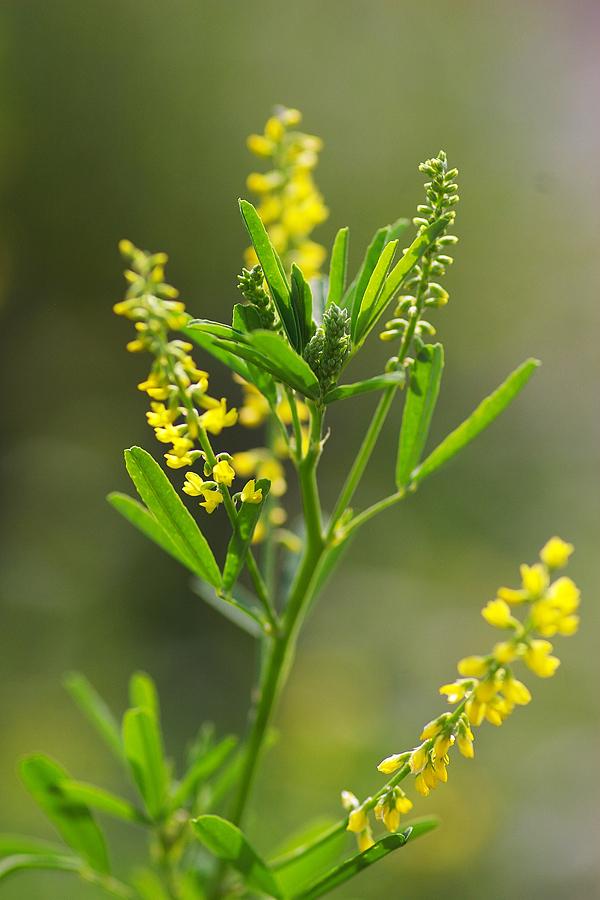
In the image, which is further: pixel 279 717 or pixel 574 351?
pixel 574 351

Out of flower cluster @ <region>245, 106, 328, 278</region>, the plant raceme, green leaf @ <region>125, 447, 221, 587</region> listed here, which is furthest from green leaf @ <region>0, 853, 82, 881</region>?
flower cluster @ <region>245, 106, 328, 278</region>

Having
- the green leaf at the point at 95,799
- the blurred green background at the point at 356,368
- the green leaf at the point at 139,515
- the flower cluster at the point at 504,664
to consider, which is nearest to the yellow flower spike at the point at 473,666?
the flower cluster at the point at 504,664

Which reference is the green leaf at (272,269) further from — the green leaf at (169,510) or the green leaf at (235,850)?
the green leaf at (235,850)

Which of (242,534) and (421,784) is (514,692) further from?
(242,534)

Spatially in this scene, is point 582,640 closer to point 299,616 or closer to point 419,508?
point 419,508

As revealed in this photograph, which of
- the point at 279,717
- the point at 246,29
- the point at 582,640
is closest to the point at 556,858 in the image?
the point at 582,640

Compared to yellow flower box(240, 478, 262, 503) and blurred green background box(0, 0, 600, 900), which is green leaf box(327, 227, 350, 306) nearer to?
yellow flower box(240, 478, 262, 503)

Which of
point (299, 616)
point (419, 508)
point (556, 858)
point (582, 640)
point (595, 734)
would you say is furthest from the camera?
point (419, 508)

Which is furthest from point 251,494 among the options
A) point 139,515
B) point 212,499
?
point 139,515
